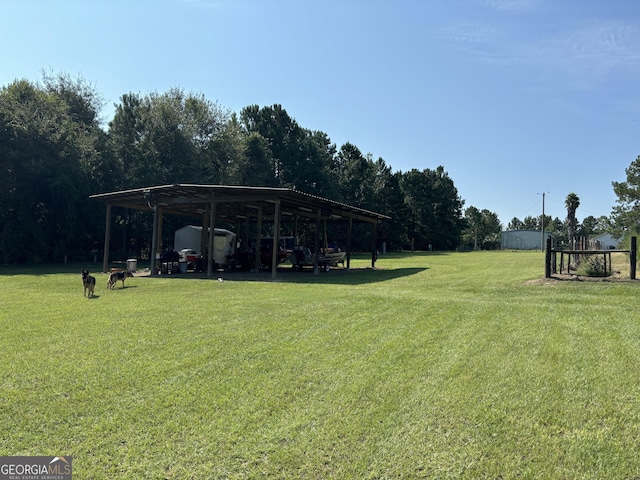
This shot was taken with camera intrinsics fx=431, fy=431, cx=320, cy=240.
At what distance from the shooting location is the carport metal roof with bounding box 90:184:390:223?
14961mm

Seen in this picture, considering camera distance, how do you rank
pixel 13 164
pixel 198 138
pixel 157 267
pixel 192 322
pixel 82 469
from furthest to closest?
pixel 198 138
pixel 13 164
pixel 157 267
pixel 192 322
pixel 82 469

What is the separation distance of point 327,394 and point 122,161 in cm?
2937

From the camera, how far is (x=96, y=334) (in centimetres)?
580

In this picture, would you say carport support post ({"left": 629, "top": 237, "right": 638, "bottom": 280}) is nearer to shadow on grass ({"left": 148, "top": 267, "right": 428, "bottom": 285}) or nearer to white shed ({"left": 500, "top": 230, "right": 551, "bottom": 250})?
shadow on grass ({"left": 148, "top": 267, "right": 428, "bottom": 285})

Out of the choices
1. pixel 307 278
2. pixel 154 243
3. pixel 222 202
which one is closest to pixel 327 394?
pixel 307 278

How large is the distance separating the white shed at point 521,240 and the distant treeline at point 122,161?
3318cm

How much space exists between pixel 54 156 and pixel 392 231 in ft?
107

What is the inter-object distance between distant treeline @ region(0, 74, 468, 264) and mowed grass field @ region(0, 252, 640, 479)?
19671 millimetres

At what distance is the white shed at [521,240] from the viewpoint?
226 feet

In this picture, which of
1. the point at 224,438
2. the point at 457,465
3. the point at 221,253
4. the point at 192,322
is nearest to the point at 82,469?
the point at 224,438

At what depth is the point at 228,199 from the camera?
1591 centimetres

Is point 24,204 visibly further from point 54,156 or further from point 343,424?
point 343,424

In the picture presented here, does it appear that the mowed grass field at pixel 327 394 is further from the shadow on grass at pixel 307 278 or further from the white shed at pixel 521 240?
the white shed at pixel 521 240

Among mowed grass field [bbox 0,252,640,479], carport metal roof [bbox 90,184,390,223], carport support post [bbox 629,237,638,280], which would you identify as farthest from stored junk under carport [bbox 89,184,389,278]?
carport support post [bbox 629,237,638,280]
